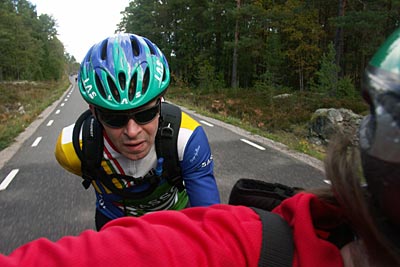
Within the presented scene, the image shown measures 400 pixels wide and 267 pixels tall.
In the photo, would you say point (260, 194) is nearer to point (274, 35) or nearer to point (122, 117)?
point (122, 117)

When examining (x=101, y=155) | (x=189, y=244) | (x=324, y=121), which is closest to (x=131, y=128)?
(x=101, y=155)

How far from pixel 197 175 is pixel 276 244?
1.03m

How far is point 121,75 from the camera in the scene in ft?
5.67

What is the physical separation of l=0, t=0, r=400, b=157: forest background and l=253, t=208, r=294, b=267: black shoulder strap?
7.29m

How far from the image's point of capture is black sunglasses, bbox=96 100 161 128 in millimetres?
1685

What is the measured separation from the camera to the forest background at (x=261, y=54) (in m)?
17.2

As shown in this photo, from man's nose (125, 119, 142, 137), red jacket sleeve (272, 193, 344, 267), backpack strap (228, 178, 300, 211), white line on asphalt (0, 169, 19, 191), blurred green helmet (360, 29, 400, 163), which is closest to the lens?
blurred green helmet (360, 29, 400, 163)

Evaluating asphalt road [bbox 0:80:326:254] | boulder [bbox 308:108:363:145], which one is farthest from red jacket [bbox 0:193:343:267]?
boulder [bbox 308:108:363:145]

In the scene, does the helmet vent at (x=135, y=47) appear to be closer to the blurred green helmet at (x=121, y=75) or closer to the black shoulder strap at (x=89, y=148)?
the blurred green helmet at (x=121, y=75)

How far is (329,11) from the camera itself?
3111 cm

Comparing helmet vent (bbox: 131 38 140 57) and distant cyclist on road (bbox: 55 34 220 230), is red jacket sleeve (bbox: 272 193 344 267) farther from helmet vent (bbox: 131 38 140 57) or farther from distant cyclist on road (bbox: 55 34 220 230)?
helmet vent (bbox: 131 38 140 57)

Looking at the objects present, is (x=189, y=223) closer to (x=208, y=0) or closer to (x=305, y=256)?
(x=305, y=256)

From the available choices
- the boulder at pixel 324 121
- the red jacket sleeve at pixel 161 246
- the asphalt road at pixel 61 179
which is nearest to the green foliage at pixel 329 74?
the boulder at pixel 324 121

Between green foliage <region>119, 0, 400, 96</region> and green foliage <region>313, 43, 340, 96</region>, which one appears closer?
green foliage <region>313, 43, 340, 96</region>
